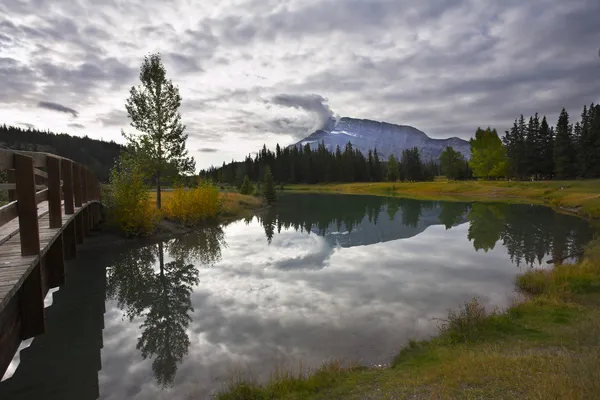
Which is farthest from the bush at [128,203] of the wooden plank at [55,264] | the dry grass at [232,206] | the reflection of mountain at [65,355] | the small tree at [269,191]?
the small tree at [269,191]

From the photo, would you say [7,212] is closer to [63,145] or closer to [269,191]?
[269,191]

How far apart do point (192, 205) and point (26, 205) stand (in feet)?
85.7

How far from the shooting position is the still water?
28.0ft

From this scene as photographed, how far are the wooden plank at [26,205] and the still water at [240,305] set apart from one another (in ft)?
10.4

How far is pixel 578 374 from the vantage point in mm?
4902

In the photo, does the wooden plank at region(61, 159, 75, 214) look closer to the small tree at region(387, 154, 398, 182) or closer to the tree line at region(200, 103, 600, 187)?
the tree line at region(200, 103, 600, 187)

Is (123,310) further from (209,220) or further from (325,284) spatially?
(209,220)

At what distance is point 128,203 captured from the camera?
2342cm

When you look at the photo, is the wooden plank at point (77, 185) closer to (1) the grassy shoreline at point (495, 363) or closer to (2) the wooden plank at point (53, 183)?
(2) the wooden plank at point (53, 183)

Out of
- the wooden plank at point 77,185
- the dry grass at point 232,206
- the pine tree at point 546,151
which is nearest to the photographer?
the wooden plank at point 77,185

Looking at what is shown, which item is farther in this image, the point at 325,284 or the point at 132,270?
the point at 132,270

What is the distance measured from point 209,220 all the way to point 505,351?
3107cm

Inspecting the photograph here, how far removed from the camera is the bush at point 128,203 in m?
23.5

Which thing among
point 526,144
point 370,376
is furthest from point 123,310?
point 526,144
